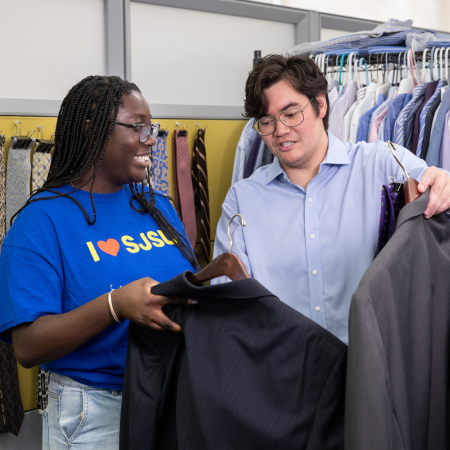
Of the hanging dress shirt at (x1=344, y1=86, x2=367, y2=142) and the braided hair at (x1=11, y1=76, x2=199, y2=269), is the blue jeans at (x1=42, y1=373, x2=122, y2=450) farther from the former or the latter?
the hanging dress shirt at (x1=344, y1=86, x2=367, y2=142)

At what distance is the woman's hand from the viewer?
94cm

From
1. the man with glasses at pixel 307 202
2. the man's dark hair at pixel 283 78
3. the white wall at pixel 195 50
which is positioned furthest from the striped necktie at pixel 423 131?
the white wall at pixel 195 50

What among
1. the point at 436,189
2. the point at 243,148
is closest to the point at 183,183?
the point at 243,148

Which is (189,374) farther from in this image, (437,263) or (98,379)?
(437,263)

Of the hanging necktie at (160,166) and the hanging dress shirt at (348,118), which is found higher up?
the hanging dress shirt at (348,118)

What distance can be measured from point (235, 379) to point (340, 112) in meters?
1.74

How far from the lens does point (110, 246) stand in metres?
1.17

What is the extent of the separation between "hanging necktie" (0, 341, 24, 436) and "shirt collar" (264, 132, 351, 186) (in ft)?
4.18

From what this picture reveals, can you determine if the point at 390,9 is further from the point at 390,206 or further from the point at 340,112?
the point at 390,206

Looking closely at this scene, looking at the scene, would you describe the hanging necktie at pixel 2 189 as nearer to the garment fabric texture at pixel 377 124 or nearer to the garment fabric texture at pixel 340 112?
the garment fabric texture at pixel 340 112

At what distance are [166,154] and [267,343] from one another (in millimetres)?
1671

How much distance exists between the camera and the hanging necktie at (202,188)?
2441 millimetres

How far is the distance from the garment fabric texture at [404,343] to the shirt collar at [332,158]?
1.64ft

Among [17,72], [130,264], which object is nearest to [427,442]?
[130,264]
